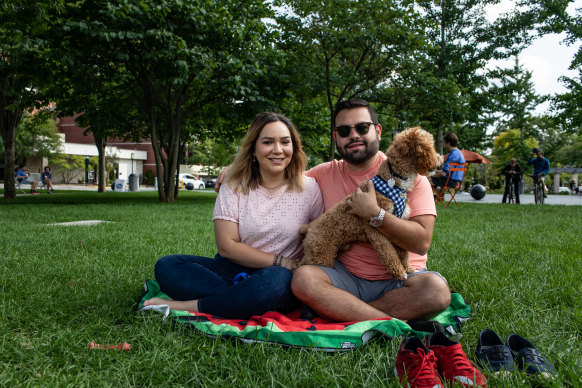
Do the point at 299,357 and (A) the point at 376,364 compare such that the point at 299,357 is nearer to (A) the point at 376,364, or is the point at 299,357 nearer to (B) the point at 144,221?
(A) the point at 376,364

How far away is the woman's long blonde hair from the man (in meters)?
0.30

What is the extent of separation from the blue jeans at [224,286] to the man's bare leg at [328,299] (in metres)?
0.14

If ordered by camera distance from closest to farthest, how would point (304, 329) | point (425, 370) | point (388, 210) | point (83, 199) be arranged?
1. point (425, 370)
2. point (304, 329)
3. point (388, 210)
4. point (83, 199)

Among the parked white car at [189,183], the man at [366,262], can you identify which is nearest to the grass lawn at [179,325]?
the man at [366,262]

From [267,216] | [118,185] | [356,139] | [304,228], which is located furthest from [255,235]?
[118,185]

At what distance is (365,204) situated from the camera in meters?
2.70

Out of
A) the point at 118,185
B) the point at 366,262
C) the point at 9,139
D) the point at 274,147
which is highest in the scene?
the point at 9,139

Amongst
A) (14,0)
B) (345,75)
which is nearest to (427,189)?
(14,0)

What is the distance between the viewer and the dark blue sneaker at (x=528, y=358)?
1889 millimetres

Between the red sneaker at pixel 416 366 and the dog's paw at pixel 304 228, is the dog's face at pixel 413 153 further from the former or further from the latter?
the red sneaker at pixel 416 366

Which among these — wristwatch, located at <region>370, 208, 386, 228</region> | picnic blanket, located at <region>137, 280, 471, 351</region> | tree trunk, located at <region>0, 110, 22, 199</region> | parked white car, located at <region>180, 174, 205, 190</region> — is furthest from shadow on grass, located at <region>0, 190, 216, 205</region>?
parked white car, located at <region>180, 174, 205, 190</region>

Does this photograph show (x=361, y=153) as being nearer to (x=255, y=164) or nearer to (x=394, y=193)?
(x=394, y=193)

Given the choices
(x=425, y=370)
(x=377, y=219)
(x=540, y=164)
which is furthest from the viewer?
(x=540, y=164)

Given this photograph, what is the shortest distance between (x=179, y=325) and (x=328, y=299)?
1.02 meters
